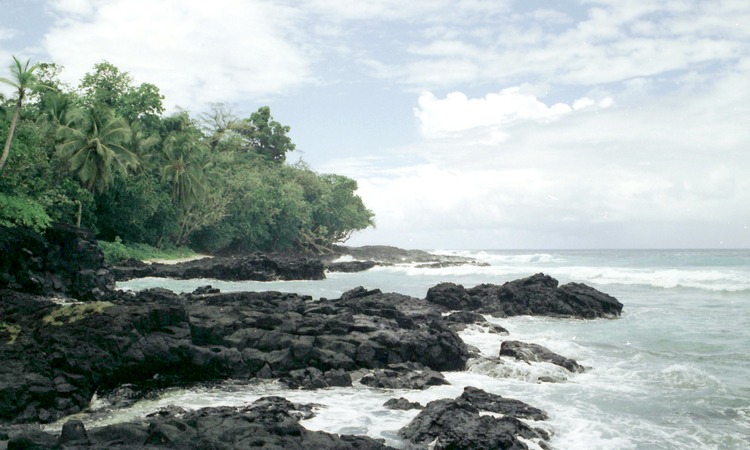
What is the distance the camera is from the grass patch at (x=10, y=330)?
8.29 meters

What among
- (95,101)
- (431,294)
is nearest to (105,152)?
(95,101)

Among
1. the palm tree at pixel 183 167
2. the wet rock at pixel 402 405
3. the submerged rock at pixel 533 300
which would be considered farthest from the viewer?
the palm tree at pixel 183 167

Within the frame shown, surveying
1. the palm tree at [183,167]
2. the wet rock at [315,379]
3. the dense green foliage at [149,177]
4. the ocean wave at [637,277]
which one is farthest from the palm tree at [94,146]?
the wet rock at [315,379]

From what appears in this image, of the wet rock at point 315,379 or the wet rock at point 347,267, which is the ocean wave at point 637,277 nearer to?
the wet rock at point 347,267

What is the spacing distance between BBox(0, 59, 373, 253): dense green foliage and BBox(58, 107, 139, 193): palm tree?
0.22 ft

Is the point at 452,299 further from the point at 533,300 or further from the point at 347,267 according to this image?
the point at 347,267

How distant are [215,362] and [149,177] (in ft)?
104

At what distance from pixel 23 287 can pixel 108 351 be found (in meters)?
8.37

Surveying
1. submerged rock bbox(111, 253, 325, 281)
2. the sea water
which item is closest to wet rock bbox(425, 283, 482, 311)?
the sea water

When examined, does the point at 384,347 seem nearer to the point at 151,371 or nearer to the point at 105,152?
the point at 151,371

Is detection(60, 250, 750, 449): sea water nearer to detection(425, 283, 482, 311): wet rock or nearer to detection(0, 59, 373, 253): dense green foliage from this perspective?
detection(425, 283, 482, 311): wet rock

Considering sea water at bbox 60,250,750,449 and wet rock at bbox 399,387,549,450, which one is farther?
sea water at bbox 60,250,750,449

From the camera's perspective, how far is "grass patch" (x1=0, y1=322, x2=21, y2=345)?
829 cm

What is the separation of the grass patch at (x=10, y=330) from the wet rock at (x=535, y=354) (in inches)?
349
